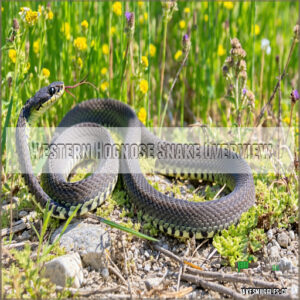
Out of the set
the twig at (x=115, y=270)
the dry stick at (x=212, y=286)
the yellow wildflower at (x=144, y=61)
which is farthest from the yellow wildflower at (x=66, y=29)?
the dry stick at (x=212, y=286)

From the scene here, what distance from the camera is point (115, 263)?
15.4ft

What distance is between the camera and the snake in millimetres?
4996

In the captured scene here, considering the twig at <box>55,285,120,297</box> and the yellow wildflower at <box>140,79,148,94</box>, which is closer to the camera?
the twig at <box>55,285,120,297</box>

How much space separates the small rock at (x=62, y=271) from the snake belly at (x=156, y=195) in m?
0.68

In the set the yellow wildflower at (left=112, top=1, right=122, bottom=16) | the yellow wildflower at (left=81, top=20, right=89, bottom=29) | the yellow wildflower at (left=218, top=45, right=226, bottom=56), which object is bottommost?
the yellow wildflower at (left=218, top=45, right=226, bottom=56)

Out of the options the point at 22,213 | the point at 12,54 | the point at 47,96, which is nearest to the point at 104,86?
the point at 12,54

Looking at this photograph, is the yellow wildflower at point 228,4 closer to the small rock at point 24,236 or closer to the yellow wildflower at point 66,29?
the yellow wildflower at point 66,29

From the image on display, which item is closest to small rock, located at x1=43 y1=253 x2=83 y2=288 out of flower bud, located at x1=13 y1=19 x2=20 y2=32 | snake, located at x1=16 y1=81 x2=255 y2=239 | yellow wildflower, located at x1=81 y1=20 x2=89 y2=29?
snake, located at x1=16 y1=81 x2=255 y2=239

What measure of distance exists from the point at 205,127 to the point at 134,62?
176 centimetres

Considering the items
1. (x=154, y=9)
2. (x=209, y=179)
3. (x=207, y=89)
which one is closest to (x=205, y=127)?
(x=209, y=179)

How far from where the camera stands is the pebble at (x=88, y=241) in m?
4.70

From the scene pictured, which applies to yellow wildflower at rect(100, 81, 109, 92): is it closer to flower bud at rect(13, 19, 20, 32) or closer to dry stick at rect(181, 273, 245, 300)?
flower bud at rect(13, 19, 20, 32)

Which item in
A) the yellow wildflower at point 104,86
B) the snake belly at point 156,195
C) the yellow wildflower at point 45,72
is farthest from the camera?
the yellow wildflower at point 104,86

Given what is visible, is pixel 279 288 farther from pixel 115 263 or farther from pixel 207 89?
pixel 207 89
